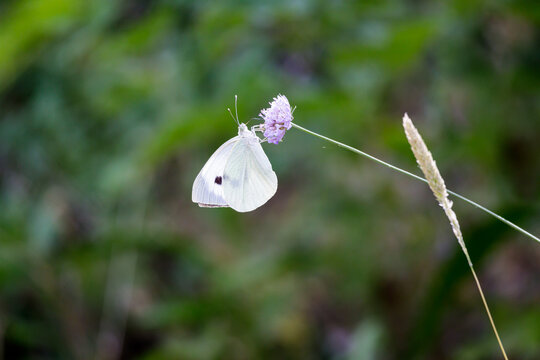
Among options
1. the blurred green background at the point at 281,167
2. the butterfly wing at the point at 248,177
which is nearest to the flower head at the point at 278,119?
the butterfly wing at the point at 248,177

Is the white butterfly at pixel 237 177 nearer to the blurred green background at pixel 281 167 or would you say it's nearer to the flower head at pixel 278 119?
the flower head at pixel 278 119

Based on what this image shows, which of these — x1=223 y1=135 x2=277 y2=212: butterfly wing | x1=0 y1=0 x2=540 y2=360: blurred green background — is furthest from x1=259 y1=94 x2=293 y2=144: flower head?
x1=0 y1=0 x2=540 y2=360: blurred green background

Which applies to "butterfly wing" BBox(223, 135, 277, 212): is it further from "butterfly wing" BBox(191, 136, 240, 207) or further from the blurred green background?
the blurred green background

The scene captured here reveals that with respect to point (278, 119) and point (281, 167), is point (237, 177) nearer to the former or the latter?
point (278, 119)

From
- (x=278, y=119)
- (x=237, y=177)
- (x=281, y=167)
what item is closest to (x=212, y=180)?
(x=237, y=177)

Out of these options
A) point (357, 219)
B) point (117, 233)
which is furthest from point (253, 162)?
point (117, 233)
